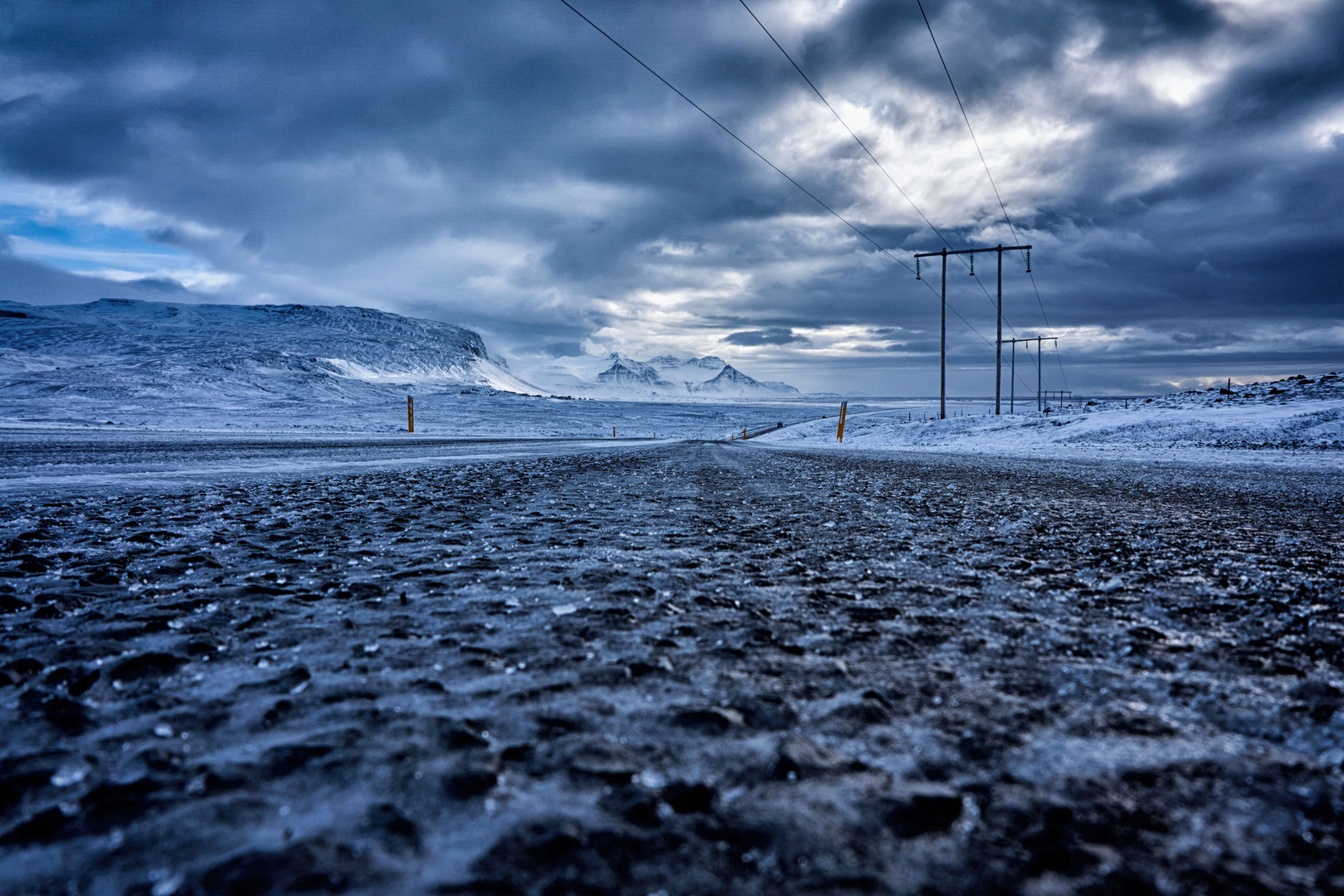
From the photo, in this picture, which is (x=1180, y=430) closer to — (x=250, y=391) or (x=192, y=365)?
(x=250, y=391)

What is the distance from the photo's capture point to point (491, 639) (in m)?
2.06

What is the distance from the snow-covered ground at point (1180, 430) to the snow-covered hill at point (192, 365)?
139 ft

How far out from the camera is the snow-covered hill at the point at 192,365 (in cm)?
5906

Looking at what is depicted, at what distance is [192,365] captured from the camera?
96.1m

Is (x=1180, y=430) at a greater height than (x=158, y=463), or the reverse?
(x=158, y=463)

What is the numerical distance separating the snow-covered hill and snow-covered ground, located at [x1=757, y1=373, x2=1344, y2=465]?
4228cm

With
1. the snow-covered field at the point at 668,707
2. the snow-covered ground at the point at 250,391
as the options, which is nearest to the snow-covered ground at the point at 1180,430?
the snow-covered field at the point at 668,707

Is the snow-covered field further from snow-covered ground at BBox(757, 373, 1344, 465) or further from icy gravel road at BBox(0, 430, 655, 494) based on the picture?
snow-covered ground at BBox(757, 373, 1344, 465)

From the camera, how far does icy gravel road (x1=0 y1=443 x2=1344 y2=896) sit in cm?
101

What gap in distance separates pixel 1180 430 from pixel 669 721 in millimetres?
25463

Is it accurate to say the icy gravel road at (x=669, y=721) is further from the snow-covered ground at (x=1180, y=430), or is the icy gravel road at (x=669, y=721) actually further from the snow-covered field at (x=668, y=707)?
the snow-covered ground at (x=1180, y=430)

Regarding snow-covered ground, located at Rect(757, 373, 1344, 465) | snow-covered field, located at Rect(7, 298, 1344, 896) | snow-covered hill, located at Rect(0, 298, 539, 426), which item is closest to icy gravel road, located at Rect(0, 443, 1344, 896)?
snow-covered field, located at Rect(7, 298, 1344, 896)

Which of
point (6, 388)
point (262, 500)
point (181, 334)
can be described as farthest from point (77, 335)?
point (262, 500)

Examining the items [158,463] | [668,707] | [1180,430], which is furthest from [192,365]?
[668,707]
